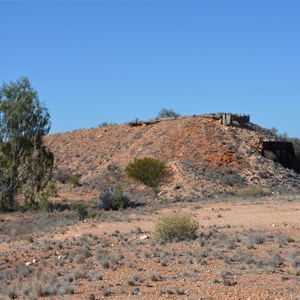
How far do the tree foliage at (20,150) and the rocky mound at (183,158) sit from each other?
9.34m

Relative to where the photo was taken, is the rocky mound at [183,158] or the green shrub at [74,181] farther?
the green shrub at [74,181]

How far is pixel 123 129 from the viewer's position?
2625 inches

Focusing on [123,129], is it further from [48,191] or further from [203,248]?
[203,248]

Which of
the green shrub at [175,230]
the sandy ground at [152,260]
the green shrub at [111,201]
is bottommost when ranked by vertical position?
the sandy ground at [152,260]

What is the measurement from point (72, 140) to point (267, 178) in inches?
1017

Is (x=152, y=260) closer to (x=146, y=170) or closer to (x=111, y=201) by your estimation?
(x=111, y=201)

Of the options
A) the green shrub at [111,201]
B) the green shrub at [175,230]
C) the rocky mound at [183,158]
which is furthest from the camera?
the rocky mound at [183,158]

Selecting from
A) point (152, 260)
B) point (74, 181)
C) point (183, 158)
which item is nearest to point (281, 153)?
point (183, 158)

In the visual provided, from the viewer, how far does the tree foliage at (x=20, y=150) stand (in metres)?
37.6

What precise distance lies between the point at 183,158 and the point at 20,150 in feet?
61.5

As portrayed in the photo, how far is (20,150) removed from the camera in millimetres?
37844

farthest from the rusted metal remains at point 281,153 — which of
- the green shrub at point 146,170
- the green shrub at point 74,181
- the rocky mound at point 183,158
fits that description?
the green shrub at point 74,181

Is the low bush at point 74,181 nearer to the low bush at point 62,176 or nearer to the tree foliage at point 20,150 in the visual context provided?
the low bush at point 62,176

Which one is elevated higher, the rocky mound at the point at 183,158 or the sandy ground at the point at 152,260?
the rocky mound at the point at 183,158
